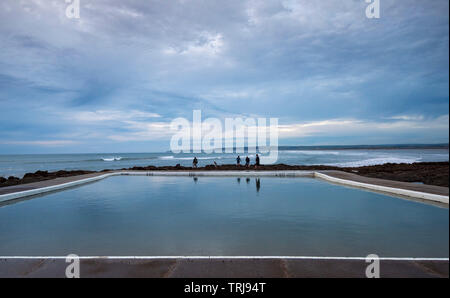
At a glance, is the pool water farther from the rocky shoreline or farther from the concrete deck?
the rocky shoreline

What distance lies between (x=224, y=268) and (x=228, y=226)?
2796mm

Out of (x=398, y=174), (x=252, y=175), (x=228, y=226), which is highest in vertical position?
(x=398, y=174)

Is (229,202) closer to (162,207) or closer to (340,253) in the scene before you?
(162,207)

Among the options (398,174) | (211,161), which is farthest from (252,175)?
(211,161)

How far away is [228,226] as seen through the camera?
21.2 feet

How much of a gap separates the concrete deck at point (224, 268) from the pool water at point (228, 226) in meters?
0.49

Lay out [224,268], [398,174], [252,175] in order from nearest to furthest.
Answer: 1. [224,268]
2. [398,174]
3. [252,175]

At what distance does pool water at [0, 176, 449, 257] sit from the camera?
4707 mm

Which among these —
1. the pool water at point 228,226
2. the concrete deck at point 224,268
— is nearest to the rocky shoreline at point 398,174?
the pool water at point 228,226

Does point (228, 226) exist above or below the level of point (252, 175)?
below

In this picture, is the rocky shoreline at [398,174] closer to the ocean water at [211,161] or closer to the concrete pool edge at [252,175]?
the concrete pool edge at [252,175]

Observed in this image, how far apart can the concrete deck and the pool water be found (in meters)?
0.49

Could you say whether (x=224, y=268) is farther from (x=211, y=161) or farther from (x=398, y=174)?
(x=211, y=161)

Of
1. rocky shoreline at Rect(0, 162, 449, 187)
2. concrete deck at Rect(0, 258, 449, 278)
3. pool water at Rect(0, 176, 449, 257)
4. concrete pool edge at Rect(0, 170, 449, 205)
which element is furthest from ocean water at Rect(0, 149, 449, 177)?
concrete deck at Rect(0, 258, 449, 278)
